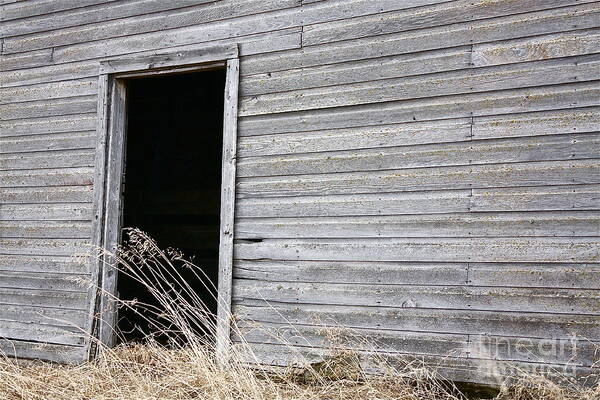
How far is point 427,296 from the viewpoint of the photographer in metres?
5.02

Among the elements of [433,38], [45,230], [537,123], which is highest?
[433,38]

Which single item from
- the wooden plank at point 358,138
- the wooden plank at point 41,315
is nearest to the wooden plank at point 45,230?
the wooden plank at point 41,315

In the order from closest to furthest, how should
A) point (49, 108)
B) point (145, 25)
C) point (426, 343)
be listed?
1. point (426, 343)
2. point (145, 25)
3. point (49, 108)

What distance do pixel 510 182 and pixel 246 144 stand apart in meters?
1.94

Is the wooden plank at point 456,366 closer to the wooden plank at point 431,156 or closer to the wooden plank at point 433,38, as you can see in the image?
the wooden plank at point 431,156

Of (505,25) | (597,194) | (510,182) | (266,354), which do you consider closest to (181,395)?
(266,354)

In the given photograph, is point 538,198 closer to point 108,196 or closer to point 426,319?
point 426,319

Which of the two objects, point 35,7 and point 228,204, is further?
point 35,7

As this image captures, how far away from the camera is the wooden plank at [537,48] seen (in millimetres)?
4711

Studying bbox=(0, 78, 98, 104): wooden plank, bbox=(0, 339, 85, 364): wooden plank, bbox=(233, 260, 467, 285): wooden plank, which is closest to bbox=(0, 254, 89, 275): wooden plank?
bbox=(0, 339, 85, 364): wooden plank

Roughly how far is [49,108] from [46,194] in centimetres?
74

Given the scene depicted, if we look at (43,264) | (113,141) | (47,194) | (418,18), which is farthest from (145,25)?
(418,18)

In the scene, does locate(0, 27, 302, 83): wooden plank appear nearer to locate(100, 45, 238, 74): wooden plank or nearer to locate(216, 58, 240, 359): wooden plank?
locate(100, 45, 238, 74): wooden plank

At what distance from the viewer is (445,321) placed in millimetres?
4945
